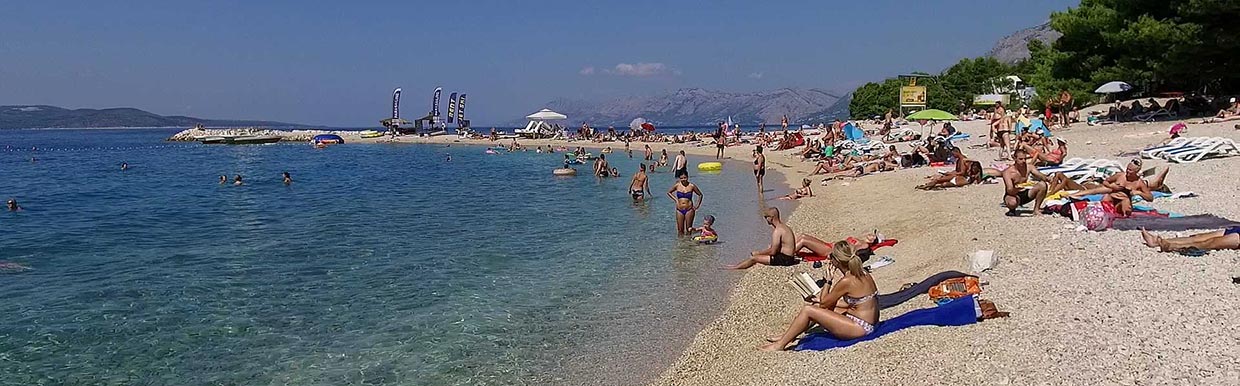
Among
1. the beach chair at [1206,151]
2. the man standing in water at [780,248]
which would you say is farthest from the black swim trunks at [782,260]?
the beach chair at [1206,151]

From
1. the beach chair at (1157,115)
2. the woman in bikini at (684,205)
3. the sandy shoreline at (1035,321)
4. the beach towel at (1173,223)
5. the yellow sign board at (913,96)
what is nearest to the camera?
the sandy shoreline at (1035,321)

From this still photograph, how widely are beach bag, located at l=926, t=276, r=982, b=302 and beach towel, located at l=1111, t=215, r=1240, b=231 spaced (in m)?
2.81

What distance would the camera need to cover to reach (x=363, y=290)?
31.6 ft

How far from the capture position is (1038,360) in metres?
4.85

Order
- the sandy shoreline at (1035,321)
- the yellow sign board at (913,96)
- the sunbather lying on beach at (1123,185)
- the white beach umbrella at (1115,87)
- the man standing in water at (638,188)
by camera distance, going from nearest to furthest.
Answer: the sandy shoreline at (1035,321), the sunbather lying on beach at (1123,185), the man standing in water at (638,188), the white beach umbrella at (1115,87), the yellow sign board at (913,96)

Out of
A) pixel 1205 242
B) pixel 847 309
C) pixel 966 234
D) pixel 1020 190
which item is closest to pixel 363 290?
pixel 847 309

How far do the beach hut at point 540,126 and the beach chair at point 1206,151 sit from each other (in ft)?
155

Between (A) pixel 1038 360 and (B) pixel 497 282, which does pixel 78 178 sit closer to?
(B) pixel 497 282

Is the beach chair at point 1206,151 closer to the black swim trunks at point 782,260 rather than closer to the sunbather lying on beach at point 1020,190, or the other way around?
the sunbather lying on beach at point 1020,190

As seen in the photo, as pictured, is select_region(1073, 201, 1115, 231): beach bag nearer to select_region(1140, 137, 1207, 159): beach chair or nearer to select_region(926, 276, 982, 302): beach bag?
select_region(926, 276, 982, 302): beach bag

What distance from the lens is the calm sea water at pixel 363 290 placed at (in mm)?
6805

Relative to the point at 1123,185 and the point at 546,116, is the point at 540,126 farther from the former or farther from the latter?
the point at 1123,185

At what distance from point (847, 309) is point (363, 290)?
623 cm

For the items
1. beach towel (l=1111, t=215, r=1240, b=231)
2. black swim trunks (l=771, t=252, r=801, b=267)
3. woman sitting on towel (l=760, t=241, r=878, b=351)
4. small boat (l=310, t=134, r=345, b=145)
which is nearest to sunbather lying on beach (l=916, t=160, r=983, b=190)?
beach towel (l=1111, t=215, r=1240, b=231)
